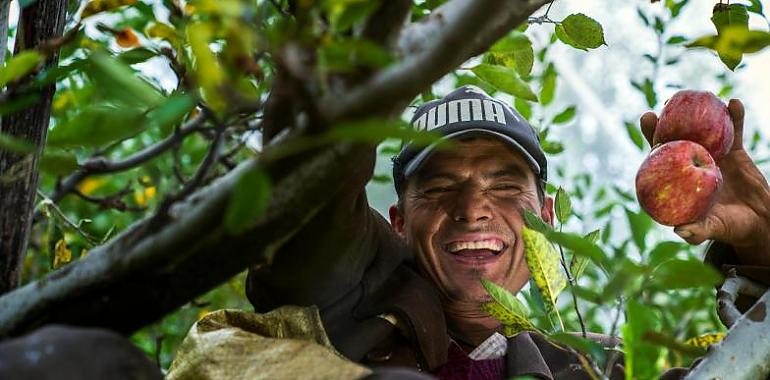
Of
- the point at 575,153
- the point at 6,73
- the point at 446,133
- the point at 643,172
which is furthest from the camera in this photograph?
the point at 575,153

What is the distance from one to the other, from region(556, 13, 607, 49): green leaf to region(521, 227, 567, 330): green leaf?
30 centimetres

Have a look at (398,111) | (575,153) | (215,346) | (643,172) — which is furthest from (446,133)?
(575,153)

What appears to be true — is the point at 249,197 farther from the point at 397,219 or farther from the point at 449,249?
the point at 397,219

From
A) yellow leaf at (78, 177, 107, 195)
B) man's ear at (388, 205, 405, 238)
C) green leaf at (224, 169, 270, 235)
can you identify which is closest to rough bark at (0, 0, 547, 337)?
green leaf at (224, 169, 270, 235)

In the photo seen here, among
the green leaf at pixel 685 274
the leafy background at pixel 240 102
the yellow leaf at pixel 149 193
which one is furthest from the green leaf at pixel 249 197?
the yellow leaf at pixel 149 193

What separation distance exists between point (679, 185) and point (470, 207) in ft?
1.65

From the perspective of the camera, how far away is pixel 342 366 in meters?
1.08

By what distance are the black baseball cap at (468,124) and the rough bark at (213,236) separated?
0.90 metres

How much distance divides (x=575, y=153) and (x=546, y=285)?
19742 mm

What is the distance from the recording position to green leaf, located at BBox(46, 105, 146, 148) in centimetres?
74

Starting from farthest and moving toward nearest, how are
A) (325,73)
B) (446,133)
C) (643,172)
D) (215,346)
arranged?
(446,133), (643,172), (215,346), (325,73)

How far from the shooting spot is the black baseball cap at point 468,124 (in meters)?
1.83

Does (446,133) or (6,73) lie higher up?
(6,73)

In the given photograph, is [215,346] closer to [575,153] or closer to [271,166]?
[271,166]
